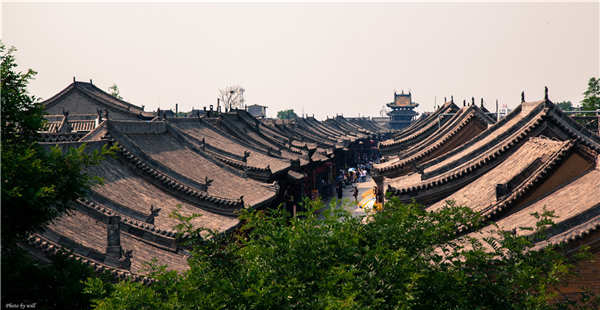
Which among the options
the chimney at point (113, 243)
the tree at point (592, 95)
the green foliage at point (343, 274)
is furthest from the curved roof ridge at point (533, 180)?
the tree at point (592, 95)

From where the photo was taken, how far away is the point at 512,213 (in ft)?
50.5

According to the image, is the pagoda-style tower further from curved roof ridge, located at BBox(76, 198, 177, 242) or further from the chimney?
the chimney

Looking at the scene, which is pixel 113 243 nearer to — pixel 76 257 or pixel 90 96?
pixel 76 257

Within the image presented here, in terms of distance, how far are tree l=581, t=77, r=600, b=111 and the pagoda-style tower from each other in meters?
70.7

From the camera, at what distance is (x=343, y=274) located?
279 inches

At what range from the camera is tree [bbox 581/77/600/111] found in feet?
161

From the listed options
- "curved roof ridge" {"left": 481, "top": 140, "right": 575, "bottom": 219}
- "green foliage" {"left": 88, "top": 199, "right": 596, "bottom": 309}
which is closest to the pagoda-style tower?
"curved roof ridge" {"left": 481, "top": 140, "right": 575, "bottom": 219}

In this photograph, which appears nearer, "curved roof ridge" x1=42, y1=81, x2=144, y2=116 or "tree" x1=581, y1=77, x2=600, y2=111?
"curved roof ridge" x1=42, y1=81, x2=144, y2=116

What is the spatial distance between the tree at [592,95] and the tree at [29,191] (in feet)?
163

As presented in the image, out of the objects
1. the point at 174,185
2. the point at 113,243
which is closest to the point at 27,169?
the point at 113,243

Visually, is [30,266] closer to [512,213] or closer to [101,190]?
[101,190]

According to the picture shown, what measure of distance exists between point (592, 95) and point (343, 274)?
5192 centimetres

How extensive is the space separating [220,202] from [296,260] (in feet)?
34.2

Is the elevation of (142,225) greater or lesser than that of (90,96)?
lesser
